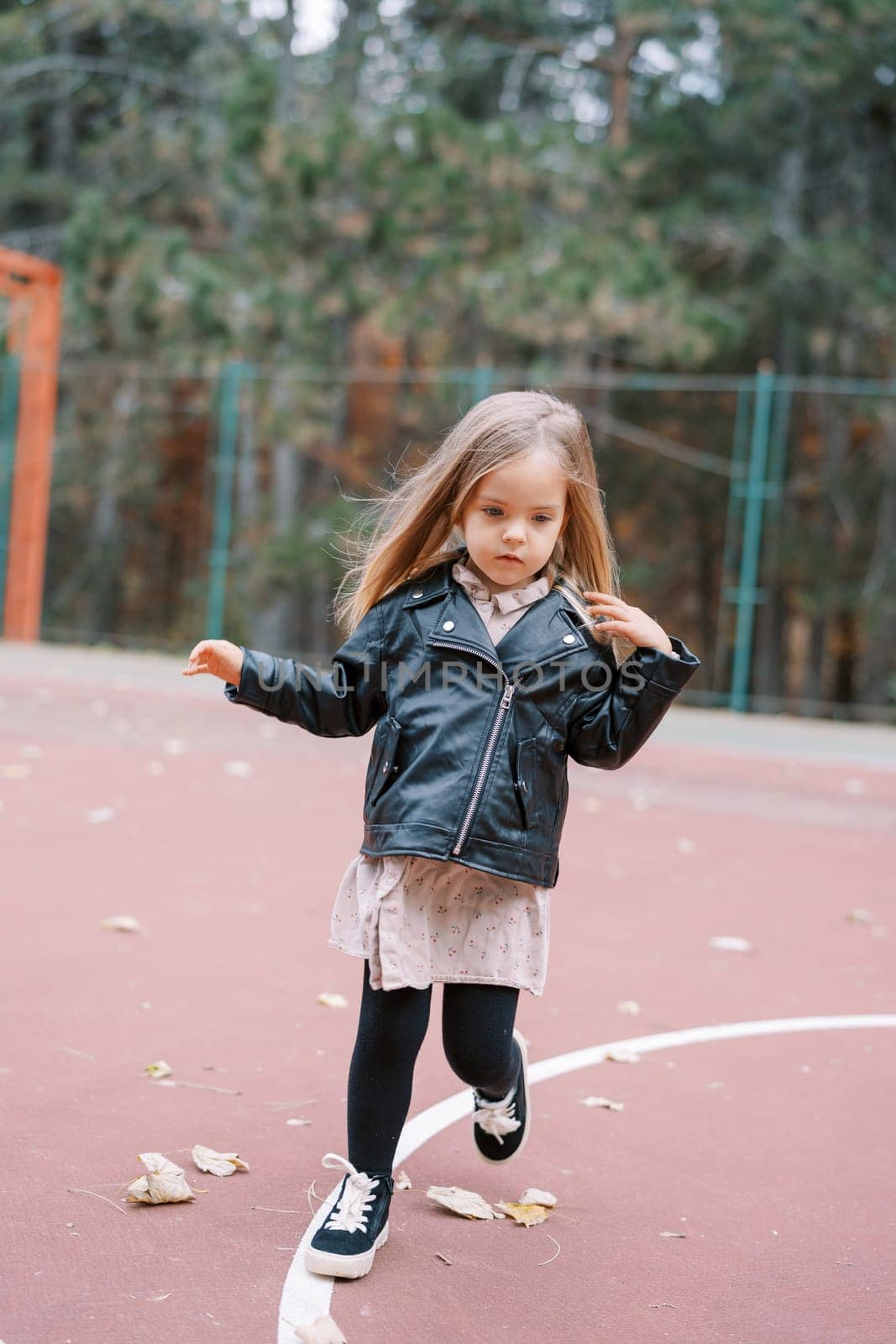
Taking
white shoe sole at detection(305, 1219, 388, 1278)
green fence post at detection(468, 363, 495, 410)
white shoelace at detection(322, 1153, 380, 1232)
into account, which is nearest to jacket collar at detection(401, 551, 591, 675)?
white shoelace at detection(322, 1153, 380, 1232)

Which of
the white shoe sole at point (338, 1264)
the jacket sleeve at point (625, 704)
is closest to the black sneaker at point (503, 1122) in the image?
the white shoe sole at point (338, 1264)

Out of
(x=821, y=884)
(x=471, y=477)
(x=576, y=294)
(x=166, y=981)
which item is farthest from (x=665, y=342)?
(x=471, y=477)

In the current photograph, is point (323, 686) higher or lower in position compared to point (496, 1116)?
higher

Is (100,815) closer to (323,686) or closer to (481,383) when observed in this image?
(323,686)

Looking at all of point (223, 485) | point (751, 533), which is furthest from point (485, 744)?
point (223, 485)

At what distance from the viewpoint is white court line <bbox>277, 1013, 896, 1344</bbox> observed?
261 centimetres

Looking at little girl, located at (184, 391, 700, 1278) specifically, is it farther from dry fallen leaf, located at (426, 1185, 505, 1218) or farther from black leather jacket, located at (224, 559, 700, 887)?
dry fallen leaf, located at (426, 1185, 505, 1218)

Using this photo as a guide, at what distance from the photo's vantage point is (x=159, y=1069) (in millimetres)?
3777

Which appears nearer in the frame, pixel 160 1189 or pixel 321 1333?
pixel 321 1333

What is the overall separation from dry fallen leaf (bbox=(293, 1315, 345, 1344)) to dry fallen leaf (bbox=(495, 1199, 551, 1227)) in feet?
2.13

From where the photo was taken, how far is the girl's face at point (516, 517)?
2.89 meters

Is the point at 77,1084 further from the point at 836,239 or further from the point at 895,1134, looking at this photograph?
the point at 836,239

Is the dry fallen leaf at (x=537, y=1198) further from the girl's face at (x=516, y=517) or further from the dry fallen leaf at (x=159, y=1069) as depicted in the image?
the girl's face at (x=516, y=517)

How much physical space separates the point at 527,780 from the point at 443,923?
0.31 meters
